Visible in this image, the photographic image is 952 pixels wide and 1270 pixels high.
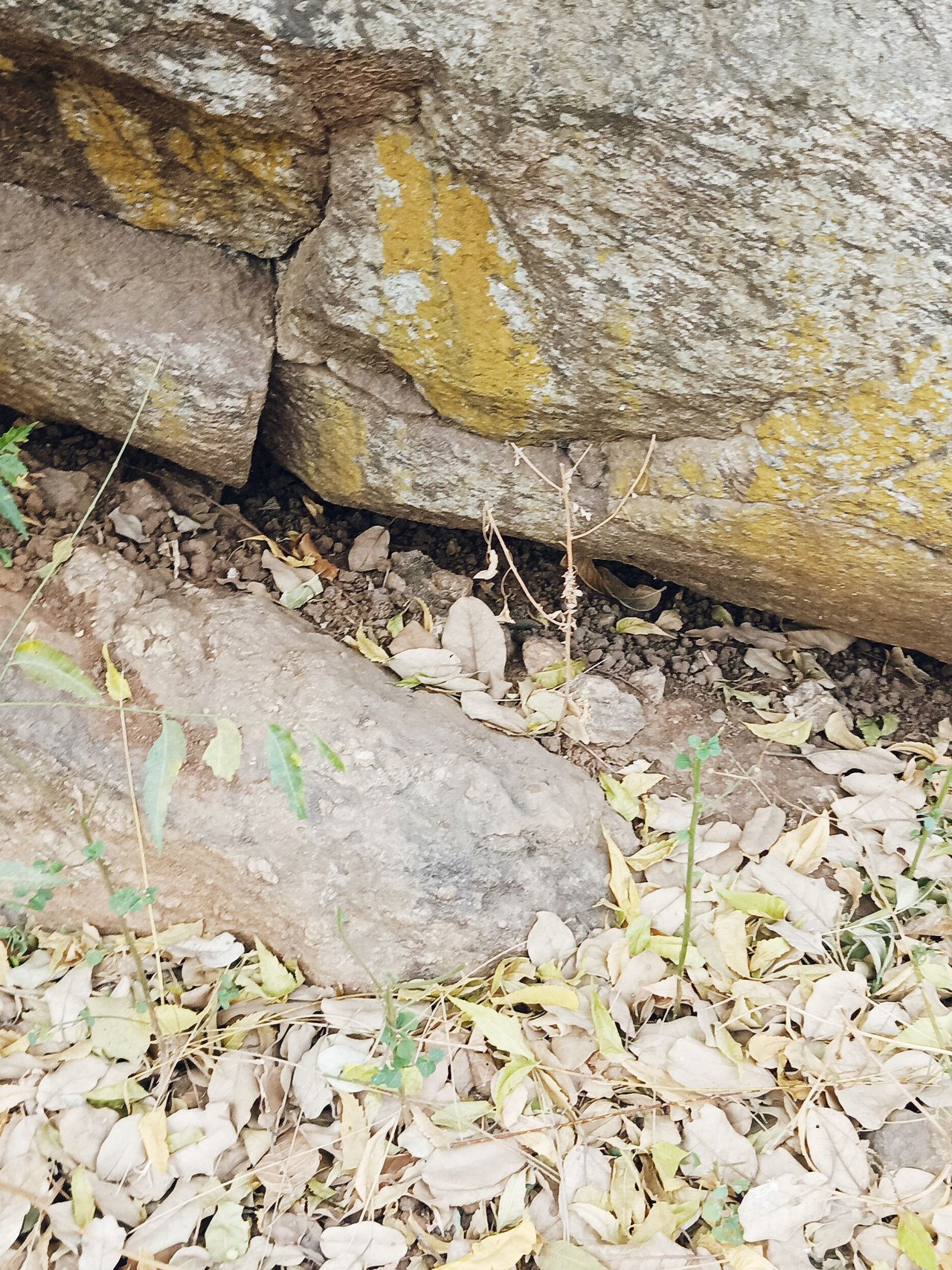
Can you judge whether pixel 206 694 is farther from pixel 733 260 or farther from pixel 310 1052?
pixel 733 260

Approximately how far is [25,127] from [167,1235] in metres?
1.46

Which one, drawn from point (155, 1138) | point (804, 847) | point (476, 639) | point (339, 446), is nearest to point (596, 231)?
point (339, 446)

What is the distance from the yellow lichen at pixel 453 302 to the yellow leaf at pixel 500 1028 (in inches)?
33.2

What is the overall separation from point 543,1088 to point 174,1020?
51 cm

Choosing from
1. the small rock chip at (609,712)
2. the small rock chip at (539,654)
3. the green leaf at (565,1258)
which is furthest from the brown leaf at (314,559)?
Result: the green leaf at (565,1258)

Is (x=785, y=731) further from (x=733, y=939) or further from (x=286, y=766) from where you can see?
(x=286, y=766)

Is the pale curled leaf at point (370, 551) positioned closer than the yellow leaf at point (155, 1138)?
No

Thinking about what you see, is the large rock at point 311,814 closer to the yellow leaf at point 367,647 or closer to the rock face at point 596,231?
the yellow leaf at point 367,647

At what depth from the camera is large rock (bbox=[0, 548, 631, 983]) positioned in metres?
1.32

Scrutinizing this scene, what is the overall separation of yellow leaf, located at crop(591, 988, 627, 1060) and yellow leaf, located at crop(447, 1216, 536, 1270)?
22 centimetres

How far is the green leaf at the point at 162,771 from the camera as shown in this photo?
3.20 feet

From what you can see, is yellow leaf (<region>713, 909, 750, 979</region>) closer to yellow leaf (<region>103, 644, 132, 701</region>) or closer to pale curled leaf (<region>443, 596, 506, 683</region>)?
pale curled leaf (<region>443, 596, 506, 683</region>)

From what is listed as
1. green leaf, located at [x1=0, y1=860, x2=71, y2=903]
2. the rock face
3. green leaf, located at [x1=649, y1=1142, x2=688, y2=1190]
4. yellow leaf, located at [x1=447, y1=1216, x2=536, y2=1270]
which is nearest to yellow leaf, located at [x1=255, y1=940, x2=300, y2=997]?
green leaf, located at [x1=0, y1=860, x2=71, y2=903]

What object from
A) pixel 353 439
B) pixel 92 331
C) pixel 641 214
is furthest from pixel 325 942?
pixel 641 214
